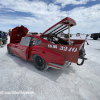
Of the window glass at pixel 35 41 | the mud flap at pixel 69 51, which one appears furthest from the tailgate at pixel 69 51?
the window glass at pixel 35 41

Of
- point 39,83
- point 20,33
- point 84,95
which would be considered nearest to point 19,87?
point 39,83

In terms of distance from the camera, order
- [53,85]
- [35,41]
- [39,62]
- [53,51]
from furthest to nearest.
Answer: [35,41]
[39,62]
[53,51]
[53,85]

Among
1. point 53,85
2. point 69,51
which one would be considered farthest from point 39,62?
point 69,51

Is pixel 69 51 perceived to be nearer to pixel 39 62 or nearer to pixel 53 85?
pixel 53 85

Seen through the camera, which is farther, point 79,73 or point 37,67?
point 37,67

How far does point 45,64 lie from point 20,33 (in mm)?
3532

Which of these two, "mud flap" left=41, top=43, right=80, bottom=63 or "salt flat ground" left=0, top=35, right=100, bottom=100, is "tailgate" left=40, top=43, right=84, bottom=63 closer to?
"mud flap" left=41, top=43, right=80, bottom=63

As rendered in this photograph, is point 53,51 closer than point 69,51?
No

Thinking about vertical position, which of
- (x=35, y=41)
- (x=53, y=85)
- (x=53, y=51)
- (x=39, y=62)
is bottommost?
(x=53, y=85)

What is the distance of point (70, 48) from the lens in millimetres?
2189

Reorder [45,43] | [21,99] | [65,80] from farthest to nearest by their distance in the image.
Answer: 1. [45,43]
2. [65,80]
3. [21,99]

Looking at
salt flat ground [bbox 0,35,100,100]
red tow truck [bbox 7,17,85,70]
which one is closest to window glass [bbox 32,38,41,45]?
red tow truck [bbox 7,17,85,70]

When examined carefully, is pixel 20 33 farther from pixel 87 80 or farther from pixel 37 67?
pixel 87 80

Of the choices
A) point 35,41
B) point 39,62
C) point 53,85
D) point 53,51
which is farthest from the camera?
point 35,41
